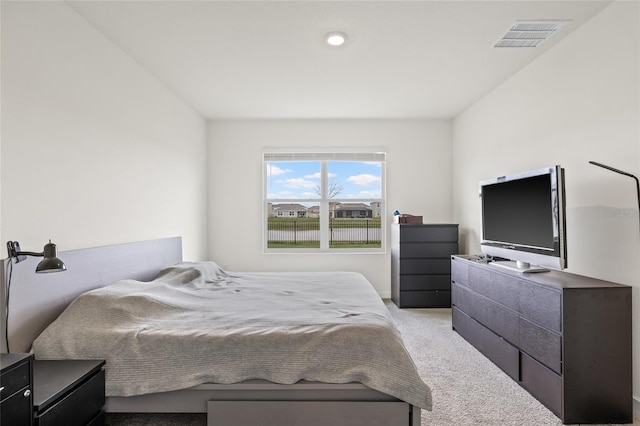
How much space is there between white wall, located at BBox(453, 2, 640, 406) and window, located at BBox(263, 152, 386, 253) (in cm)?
219

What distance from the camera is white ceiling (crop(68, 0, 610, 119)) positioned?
246cm

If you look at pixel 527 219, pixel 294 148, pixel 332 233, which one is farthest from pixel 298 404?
pixel 294 148

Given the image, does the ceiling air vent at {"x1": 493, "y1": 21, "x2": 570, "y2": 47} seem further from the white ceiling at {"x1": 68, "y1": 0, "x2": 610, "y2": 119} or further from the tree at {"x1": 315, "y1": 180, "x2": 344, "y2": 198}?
the tree at {"x1": 315, "y1": 180, "x2": 344, "y2": 198}

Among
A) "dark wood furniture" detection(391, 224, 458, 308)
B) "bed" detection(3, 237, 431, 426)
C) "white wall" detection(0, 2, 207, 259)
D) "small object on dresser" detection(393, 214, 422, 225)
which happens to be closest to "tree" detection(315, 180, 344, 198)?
"small object on dresser" detection(393, 214, 422, 225)

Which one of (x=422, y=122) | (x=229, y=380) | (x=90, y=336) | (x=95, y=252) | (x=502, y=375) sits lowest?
(x=502, y=375)

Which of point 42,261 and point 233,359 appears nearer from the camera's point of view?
point 42,261

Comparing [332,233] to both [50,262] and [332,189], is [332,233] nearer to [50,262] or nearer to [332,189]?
[332,189]

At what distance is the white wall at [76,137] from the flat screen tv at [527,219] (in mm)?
3234

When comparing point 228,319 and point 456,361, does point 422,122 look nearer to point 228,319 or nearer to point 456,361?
point 456,361

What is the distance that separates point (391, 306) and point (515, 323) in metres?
2.30

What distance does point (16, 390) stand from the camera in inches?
54.9

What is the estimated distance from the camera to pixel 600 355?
218cm

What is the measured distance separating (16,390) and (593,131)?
360 cm

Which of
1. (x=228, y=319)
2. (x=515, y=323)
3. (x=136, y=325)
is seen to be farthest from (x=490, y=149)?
(x=136, y=325)
